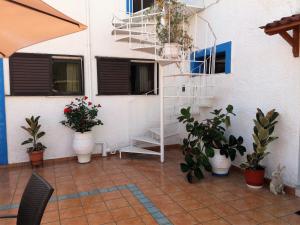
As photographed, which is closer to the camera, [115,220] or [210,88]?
[115,220]

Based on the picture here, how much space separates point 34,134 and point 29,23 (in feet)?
10.2

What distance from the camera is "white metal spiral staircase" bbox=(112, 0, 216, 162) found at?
4.66 meters

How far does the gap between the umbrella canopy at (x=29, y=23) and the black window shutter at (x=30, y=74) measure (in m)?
2.44

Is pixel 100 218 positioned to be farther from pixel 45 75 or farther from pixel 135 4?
pixel 135 4

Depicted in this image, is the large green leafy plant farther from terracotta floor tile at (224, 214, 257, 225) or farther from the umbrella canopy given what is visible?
the umbrella canopy

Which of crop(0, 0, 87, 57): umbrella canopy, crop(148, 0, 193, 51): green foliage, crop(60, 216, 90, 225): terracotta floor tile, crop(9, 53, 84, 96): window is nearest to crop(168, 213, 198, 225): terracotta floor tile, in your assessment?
crop(60, 216, 90, 225): terracotta floor tile

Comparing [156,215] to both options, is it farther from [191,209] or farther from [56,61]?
[56,61]

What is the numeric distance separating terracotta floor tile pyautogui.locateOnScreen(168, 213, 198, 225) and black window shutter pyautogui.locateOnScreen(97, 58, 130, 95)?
3.18 metres

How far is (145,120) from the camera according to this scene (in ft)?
18.6

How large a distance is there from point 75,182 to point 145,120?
2.31m

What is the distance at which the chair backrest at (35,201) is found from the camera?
1400 mm

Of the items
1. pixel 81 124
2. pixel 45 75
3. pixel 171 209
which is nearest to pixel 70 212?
pixel 171 209

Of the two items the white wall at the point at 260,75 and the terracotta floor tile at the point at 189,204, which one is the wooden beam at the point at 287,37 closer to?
the white wall at the point at 260,75

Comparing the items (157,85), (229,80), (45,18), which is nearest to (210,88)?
(229,80)
